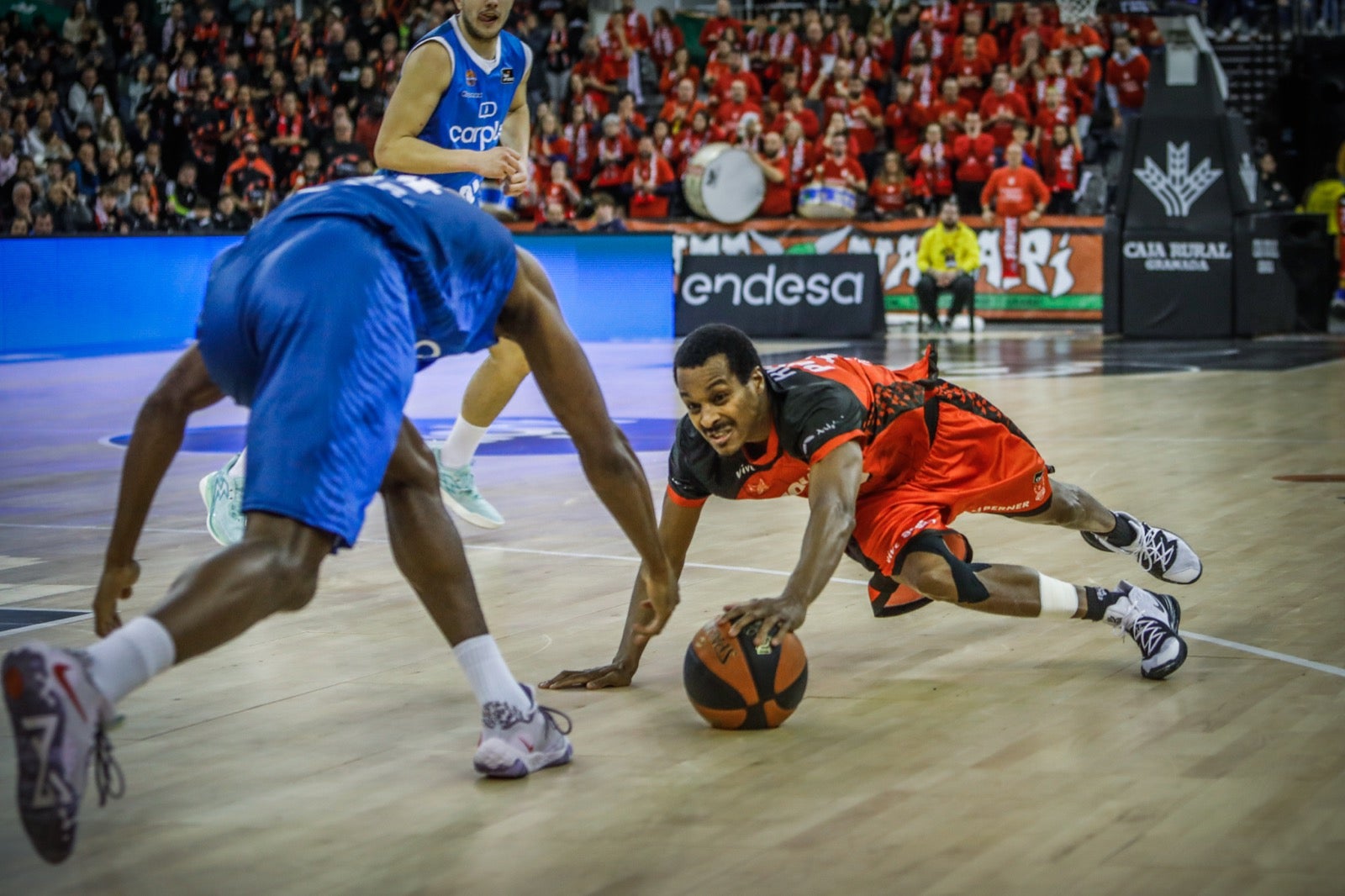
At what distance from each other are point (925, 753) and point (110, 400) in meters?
11.0

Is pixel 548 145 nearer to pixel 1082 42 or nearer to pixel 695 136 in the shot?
pixel 695 136

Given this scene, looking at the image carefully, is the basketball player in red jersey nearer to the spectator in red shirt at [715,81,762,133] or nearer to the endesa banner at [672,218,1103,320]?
the endesa banner at [672,218,1103,320]

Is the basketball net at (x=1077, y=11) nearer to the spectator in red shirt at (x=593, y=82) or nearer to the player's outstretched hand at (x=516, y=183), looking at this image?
the spectator in red shirt at (x=593, y=82)

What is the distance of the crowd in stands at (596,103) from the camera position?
21.5 m

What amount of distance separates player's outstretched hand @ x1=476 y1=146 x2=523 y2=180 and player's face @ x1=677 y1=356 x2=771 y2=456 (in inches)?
79.2

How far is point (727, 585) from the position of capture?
5.97 meters

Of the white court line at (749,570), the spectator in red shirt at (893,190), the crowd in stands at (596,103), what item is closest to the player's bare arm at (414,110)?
the white court line at (749,570)

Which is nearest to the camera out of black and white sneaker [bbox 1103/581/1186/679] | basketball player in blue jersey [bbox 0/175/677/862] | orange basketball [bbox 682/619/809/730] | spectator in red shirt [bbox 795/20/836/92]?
basketball player in blue jersey [bbox 0/175/677/862]

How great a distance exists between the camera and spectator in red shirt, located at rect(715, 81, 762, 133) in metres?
22.7

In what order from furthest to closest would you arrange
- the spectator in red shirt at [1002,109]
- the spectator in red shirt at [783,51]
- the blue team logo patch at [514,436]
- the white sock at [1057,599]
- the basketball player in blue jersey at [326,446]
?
the spectator in red shirt at [783,51] → the spectator in red shirt at [1002,109] → the blue team logo patch at [514,436] → the white sock at [1057,599] → the basketball player in blue jersey at [326,446]

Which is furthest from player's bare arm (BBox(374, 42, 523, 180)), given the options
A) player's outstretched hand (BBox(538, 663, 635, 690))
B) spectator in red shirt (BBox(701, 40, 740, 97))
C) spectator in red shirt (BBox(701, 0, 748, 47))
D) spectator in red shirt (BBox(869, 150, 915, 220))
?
spectator in red shirt (BBox(701, 0, 748, 47))

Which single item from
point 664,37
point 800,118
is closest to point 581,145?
point 664,37

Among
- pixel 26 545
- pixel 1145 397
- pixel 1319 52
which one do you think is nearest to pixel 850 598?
pixel 26 545

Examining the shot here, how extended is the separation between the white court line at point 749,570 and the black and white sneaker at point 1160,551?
0.48 meters
